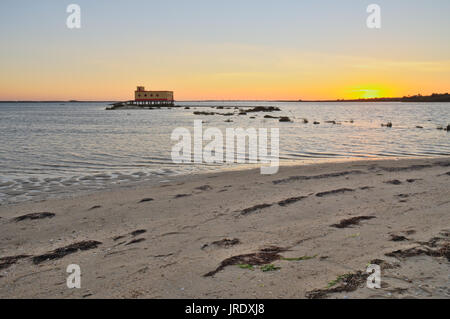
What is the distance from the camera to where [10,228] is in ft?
25.1

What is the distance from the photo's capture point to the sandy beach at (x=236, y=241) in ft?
15.4

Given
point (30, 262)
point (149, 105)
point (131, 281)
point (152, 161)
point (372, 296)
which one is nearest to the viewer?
point (372, 296)

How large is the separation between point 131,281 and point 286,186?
7.01 metres

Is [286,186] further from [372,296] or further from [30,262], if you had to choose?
[30,262]

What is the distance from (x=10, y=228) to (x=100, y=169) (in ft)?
27.3

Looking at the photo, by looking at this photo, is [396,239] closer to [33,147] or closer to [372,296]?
[372,296]

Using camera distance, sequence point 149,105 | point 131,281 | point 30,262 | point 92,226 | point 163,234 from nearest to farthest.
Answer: point 131,281
point 30,262
point 163,234
point 92,226
point 149,105

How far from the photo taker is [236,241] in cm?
635

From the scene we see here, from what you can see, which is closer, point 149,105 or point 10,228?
point 10,228

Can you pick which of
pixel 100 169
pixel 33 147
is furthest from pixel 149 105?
pixel 100 169

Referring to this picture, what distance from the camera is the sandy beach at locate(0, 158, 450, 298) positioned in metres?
4.70

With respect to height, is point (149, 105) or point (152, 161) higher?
point (149, 105)

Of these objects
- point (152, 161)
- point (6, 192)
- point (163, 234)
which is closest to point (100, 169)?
point (152, 161)

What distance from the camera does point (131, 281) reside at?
4938 millimetres
